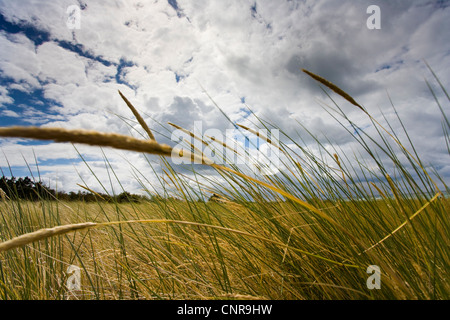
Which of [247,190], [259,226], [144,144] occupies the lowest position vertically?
[259,226]

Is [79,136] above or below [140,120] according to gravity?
below

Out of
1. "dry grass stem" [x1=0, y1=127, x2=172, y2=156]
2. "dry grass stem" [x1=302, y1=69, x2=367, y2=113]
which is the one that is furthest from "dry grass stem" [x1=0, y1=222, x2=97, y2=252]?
"dry grass stem" [x1=302, y1=69, x2=367, y2=113]

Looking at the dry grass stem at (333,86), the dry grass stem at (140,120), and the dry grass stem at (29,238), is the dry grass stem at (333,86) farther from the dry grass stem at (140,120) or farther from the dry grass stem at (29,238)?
the dry grass stem at (29,238)

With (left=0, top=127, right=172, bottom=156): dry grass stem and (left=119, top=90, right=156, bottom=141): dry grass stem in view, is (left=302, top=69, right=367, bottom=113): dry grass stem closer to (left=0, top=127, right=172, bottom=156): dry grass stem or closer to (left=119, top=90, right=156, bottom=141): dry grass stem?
(left=119, top=90, right=156, bottom=141): dry grass stem

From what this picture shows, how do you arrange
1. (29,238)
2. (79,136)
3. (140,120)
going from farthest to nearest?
1. (140,120)
2. (29,238)
3. (79,136)

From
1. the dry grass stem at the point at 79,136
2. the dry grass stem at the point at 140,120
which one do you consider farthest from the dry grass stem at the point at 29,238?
the dry grass stem at the point at 140,120

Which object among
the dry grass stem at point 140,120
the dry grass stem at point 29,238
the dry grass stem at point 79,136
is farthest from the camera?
the dry grass stem at point 140,120

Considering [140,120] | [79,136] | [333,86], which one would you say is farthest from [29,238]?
[333,86]

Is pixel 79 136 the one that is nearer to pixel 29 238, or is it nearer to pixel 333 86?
pixel 29 238
